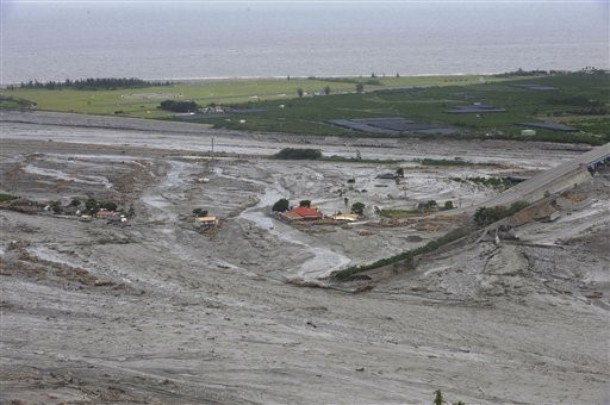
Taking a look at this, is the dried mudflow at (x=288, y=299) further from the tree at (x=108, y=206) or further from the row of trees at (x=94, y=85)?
the row of trees at (x=94, y=85)

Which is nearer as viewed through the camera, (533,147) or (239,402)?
(239,402)

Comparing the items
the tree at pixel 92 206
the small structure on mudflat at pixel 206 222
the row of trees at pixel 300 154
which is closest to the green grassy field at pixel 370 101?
the row of trees at pixel 300 154

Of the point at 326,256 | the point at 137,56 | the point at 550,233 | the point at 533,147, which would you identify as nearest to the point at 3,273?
the point at 326,256

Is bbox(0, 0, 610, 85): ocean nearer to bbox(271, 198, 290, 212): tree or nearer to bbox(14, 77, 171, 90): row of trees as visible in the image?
bbox(14, 77, 171, 90): row of trees

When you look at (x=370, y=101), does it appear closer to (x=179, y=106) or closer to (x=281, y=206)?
(x=179, y=106)

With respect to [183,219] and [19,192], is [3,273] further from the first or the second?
[19,192]

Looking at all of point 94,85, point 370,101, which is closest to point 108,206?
point 370,101

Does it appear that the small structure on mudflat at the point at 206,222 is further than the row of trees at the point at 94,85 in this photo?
No
